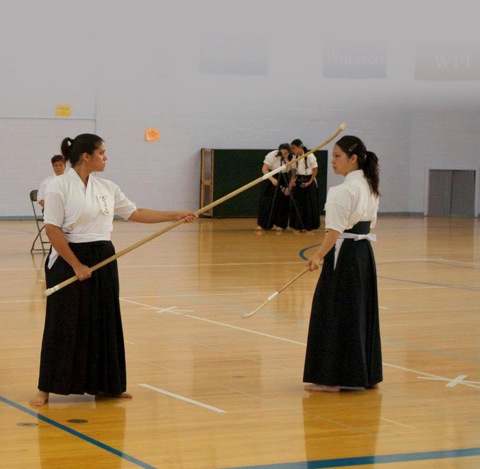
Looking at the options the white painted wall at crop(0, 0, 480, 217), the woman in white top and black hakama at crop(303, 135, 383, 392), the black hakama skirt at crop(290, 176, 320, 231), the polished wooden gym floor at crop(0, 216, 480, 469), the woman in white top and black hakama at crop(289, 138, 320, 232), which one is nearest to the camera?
the polished wooden gym floor at crop(0, 216, 480, 469)

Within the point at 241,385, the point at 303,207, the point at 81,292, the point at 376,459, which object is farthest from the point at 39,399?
the point at 303,207

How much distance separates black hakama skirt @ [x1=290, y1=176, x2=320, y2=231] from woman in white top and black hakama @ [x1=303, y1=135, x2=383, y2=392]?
539 inches

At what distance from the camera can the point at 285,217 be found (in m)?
21.3

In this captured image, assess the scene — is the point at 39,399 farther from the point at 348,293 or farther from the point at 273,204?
the point at 273,204

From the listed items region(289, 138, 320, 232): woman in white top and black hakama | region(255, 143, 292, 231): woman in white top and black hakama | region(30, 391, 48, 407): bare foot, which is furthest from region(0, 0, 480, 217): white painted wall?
region(30, 391, 48, 407): bare foot

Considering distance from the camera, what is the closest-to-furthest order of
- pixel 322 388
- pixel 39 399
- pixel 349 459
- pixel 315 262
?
1. pixel 349 459
2. pixel 39 399
3. pixel 315 262
4. pixel 322 388

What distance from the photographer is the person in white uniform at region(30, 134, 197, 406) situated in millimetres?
6480

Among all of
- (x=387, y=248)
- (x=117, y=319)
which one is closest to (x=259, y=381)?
(x=117, y=319)

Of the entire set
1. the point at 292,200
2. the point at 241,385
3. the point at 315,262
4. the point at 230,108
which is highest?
the point at 230,108

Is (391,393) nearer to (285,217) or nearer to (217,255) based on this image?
(217,255)

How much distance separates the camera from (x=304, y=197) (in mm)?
20906

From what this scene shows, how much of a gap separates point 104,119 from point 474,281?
36.4 feet

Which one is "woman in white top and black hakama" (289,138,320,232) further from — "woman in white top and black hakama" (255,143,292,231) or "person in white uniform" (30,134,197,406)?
"person in white uniform" (30,134,197,406)

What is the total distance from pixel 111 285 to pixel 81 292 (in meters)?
0.19
